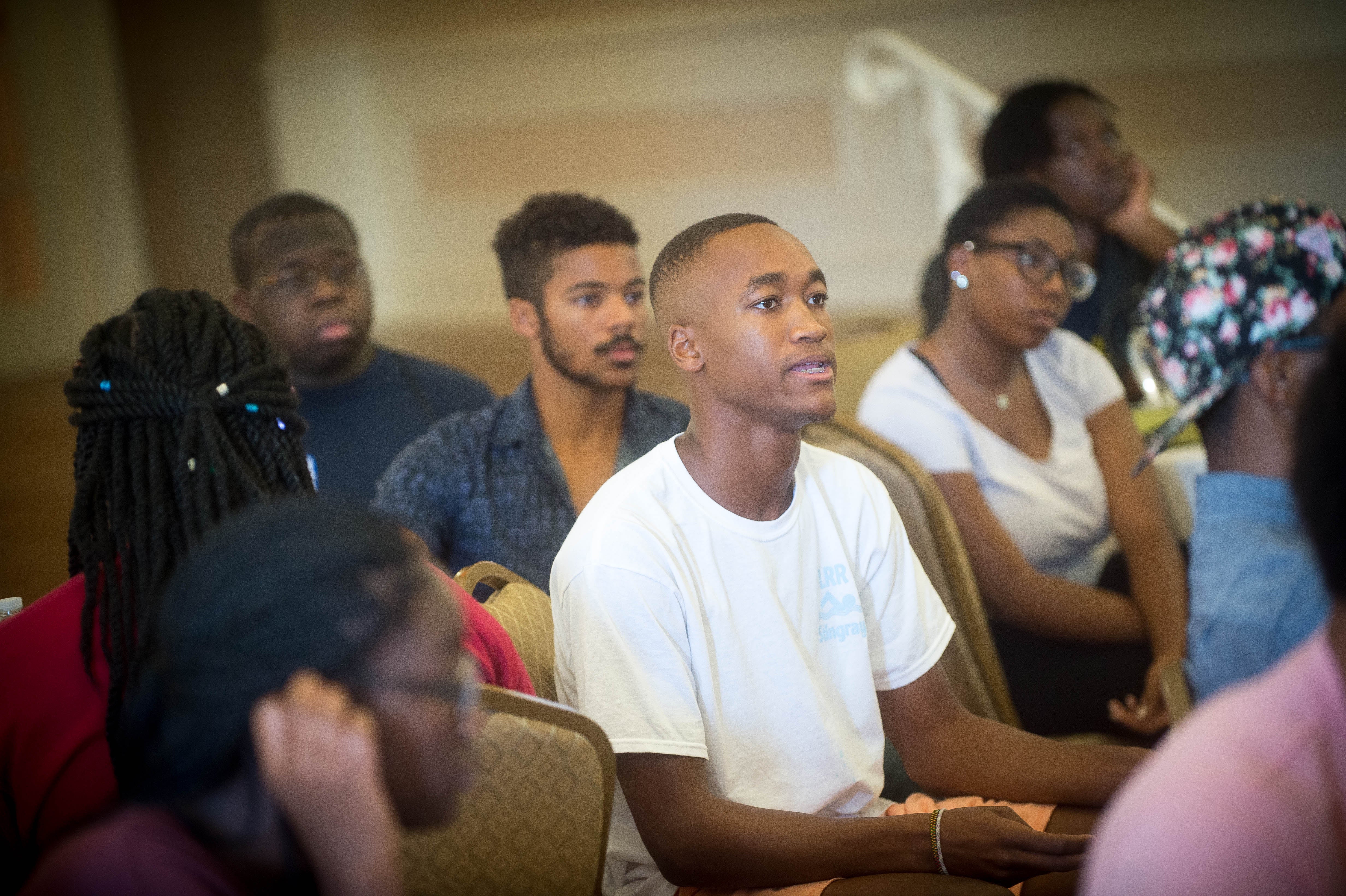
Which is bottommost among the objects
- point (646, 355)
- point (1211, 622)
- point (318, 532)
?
point (646, 355)

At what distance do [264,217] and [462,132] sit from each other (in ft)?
12.9

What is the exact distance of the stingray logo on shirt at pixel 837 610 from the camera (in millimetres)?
1412

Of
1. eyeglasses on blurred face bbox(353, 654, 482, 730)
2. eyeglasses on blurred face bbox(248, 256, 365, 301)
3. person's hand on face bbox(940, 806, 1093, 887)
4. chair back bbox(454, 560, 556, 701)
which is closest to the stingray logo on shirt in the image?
person's hand on face bbox(940, 806, 1093, 887)

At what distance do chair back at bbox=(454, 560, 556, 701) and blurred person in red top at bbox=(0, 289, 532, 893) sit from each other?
12cm

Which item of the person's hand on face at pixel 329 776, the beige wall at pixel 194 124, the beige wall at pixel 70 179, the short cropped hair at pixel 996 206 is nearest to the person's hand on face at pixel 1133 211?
the short cropped hair at pixel 996 206

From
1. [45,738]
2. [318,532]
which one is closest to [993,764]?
[318,532]

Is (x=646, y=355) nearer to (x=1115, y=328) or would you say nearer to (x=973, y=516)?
(x=1115, y=328)

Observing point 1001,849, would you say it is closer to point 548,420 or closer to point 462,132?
point 548,420

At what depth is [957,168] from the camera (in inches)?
201

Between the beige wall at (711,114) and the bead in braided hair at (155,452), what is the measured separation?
4.83 metres

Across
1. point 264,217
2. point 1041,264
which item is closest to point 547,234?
point 264,217

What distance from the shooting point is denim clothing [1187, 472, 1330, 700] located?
44.8 inches

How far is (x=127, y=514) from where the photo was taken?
3.93 ft

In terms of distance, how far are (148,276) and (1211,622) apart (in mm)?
6700
